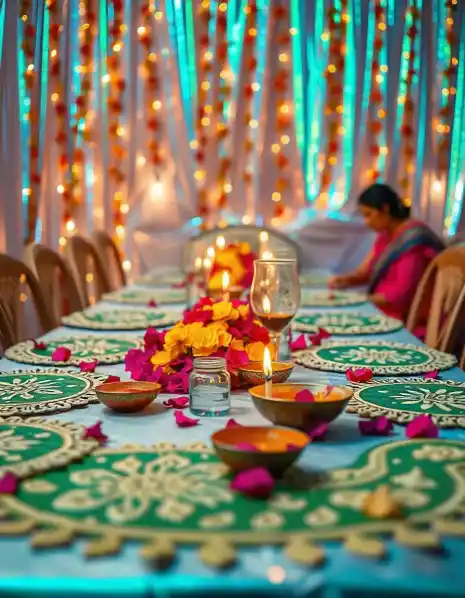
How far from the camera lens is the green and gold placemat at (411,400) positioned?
112cm

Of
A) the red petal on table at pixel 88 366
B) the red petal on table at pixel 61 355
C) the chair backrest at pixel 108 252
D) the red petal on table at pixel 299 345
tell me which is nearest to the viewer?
the red petal on table at pixel 88 366

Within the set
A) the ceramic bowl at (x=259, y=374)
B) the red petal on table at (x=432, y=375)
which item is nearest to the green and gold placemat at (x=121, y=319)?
the ceramic bowl at (x=259, y=374)

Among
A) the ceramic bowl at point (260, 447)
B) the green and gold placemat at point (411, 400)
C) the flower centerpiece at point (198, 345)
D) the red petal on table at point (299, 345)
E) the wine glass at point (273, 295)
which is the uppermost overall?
the wine glass at point (273, 295)

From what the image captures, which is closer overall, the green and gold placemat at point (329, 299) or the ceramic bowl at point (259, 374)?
the ceramic bowl at point (259, 374)

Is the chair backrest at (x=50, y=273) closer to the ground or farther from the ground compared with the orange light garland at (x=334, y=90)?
closer to the ground

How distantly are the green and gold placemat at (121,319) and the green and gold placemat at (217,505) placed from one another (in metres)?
1.15

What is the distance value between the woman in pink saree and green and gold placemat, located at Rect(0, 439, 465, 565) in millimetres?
2401

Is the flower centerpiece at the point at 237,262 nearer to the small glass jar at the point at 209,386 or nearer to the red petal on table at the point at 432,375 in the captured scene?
the red petal on table at the point at 432,375

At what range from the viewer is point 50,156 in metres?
4.17

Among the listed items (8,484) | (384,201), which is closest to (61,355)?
(8,484)

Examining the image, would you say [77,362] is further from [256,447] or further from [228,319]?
[256,447]

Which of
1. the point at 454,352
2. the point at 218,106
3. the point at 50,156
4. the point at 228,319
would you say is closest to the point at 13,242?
the point at 50,156

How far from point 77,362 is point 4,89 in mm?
2394

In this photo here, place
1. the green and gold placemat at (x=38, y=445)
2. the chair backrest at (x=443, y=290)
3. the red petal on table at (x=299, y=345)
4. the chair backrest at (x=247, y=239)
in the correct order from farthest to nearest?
the chair backrest at (x=247, y=239) → the chair backrest at (x=443, y=290) → the red petal on table at (x=299, y=345) → the green and gold placemat at (x=38, y=445)
